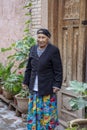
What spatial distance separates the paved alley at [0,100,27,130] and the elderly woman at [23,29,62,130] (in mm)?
996

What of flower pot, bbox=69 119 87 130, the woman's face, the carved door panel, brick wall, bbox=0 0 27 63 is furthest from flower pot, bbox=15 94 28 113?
flower pot, bbox=69 119 87 130

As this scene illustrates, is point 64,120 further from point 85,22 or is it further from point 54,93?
point 85,22

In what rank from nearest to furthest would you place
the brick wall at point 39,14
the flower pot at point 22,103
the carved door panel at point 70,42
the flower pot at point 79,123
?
the flower pot at point 79,123 < the carved door panel at point 70,42 < the brick wall at point 39,14 < the flower pot at point 22,103

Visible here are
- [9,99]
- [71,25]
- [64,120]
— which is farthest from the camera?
[9,99]

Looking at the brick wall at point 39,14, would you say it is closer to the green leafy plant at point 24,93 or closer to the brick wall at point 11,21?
the brick wall at point 11,21

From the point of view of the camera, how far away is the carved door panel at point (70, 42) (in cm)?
527

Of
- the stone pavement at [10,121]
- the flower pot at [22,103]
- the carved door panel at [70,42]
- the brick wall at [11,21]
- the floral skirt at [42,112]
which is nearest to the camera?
the floral skirt at [42,112]

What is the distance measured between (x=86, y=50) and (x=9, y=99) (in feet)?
9.35

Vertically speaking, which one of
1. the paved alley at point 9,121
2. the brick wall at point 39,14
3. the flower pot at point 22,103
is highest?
the brick wall at point 39,14

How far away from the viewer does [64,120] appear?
234 inches

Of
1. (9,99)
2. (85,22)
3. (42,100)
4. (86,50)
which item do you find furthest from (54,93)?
(9,99)

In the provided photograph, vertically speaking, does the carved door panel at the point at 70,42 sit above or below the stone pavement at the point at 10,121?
above

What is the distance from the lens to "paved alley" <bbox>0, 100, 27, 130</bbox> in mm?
6043

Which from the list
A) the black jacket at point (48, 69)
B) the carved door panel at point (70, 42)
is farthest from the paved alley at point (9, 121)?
the black jacket at point (48, 69)
